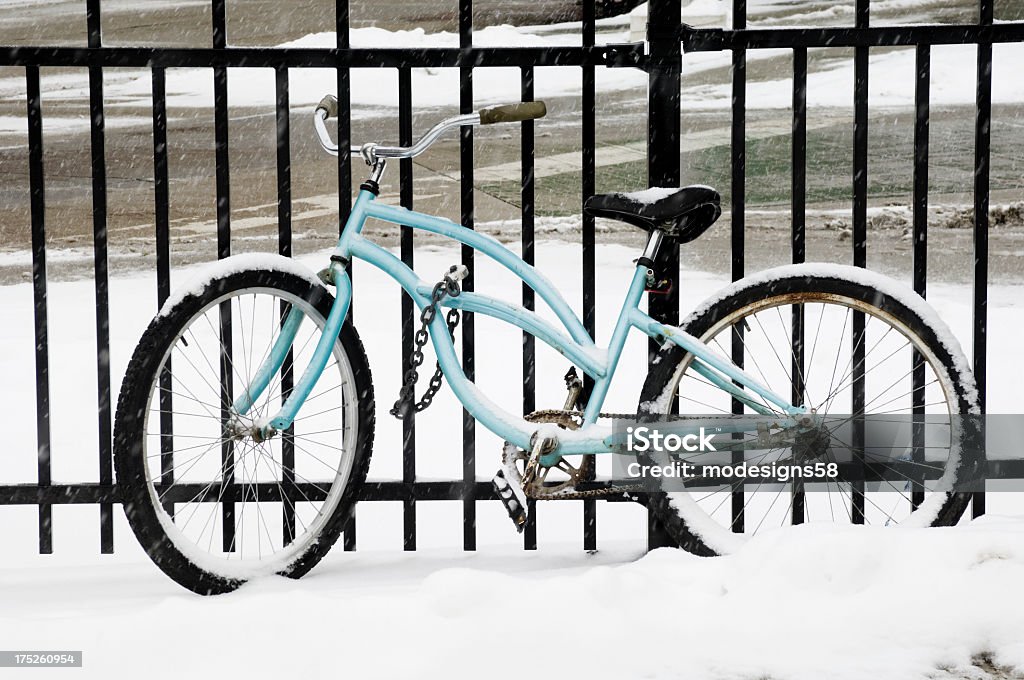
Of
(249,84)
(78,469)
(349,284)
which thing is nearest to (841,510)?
(349,284)

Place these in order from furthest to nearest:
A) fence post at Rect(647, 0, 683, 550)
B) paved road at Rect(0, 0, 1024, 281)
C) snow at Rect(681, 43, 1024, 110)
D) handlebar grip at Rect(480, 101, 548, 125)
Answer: snow at Rect(681, 43, 1024, 110) → paved road at Rect(0, 0, 1024, 281) → fence post at Rect(647, 0, 683, 550) → handlebar grip at Rect(480, 101, 548, 125)

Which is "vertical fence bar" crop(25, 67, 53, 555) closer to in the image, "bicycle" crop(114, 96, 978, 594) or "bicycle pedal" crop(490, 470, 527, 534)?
"bicycle" crop(114, 96, 978, 594)

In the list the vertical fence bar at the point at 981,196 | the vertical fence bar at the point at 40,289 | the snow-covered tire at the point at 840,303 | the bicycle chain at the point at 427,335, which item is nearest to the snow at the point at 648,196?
the snow-covered tire at the point at 840,303

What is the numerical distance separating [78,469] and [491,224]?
491 centimetres

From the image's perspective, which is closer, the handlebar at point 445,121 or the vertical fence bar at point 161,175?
the handlebar at point 445,121

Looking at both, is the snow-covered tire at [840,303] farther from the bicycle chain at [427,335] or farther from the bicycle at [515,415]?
the bicycle chain at [427,335]

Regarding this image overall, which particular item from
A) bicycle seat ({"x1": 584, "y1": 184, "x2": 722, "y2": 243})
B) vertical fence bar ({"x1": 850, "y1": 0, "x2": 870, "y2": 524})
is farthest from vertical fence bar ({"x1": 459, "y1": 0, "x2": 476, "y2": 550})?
vertical fence bar ({"x1": 850, "y1": 0, "x2": 870, "y2": 524})

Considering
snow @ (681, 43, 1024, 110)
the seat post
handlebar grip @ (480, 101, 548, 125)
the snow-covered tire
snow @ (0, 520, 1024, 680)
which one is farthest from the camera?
snow @ (681, 43, 1024, 110)

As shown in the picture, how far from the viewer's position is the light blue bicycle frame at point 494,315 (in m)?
2.62

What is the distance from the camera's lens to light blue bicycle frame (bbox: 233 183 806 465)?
8.61ft

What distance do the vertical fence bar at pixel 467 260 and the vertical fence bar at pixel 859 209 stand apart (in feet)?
3.81

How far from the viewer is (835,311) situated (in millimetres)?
10469

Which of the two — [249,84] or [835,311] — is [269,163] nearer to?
[249,84]

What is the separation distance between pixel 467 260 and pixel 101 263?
1.10m
